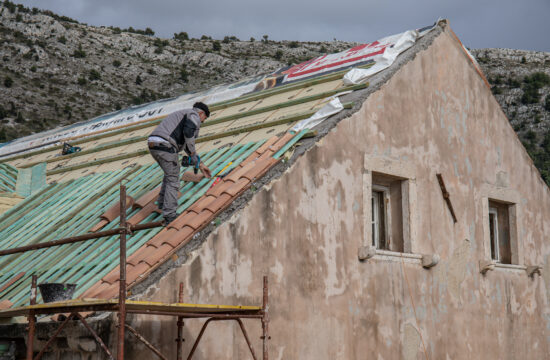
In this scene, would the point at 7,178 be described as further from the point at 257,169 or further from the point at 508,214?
the point at 508,214

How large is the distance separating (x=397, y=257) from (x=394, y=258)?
0.23 feet

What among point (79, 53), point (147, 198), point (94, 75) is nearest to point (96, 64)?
point (79, 53)

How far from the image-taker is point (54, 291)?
6434mm

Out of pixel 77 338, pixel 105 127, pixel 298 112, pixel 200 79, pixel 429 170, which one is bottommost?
pixel 77 338

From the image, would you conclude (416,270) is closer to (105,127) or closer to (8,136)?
(105,127)

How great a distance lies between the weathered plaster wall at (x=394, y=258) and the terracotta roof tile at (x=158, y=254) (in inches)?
9.3

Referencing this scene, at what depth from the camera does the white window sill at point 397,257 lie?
30.0 ft

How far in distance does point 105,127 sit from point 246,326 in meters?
9.51

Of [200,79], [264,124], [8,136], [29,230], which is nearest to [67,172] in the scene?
[29,230]

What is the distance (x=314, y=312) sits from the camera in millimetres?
8109

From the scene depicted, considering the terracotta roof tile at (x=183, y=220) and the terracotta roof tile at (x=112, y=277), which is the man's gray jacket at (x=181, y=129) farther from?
the terracotta roof tile at (x=112, y=277)

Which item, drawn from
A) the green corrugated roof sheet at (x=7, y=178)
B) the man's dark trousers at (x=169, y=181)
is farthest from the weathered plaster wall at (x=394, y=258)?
the green corrugated roof sheet at (x=7, y=178)

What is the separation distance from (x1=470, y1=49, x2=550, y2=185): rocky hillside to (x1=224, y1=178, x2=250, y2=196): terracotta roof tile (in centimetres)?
3053

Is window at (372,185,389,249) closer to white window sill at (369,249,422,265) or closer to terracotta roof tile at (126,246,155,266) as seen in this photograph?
white window sill at (369,249,422,265)
